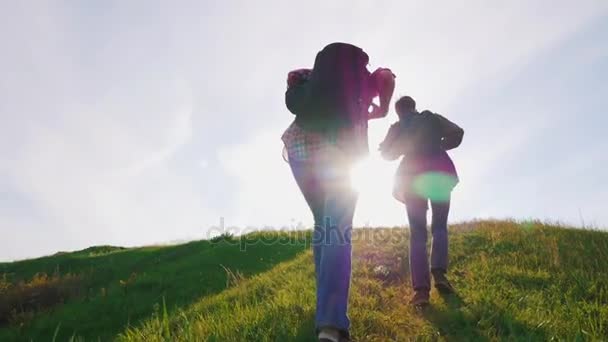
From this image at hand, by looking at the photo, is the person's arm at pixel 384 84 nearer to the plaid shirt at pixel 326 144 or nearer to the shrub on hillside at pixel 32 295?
the plaid shirt at pixel 326 144

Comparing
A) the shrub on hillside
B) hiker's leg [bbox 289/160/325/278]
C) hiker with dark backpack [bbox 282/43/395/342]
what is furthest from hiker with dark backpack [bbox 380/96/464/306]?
the shrub on hillside

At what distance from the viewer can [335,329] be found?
3225 mm

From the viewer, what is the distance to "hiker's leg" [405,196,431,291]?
548 cm

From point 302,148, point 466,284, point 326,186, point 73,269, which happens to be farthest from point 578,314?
point 73,269

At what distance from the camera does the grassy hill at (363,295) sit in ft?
14.1

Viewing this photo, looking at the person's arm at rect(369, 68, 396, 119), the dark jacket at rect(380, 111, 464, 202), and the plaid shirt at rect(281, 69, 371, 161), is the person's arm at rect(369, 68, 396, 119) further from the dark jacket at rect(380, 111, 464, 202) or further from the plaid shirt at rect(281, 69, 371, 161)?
the dark jacket at rect(380, 111, 464, 202)

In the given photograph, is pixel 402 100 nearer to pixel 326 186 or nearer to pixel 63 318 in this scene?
pixel 326 186

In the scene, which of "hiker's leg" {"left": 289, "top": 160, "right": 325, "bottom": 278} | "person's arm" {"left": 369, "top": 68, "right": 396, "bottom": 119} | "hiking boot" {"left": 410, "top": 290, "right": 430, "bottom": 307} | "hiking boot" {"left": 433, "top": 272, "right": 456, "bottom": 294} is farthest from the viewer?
"hiking boot" {"left": 433, "top": 272, "right": 456, "bottom": 294}

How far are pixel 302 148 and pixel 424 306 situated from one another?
2704 mm

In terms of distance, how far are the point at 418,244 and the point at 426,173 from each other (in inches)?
36.6

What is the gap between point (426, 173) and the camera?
5855mm

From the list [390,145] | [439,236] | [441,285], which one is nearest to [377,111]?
[390,145]

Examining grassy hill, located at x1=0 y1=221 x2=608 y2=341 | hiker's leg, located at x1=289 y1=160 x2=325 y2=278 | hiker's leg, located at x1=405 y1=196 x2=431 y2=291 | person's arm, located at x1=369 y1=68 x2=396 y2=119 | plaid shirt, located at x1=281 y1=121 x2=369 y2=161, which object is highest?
person's arm, located at x1=369 y1=68 x2=396 y2=119

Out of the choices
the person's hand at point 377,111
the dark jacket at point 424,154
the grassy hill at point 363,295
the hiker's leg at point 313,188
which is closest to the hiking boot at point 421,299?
the grassy hill at point 363,295
